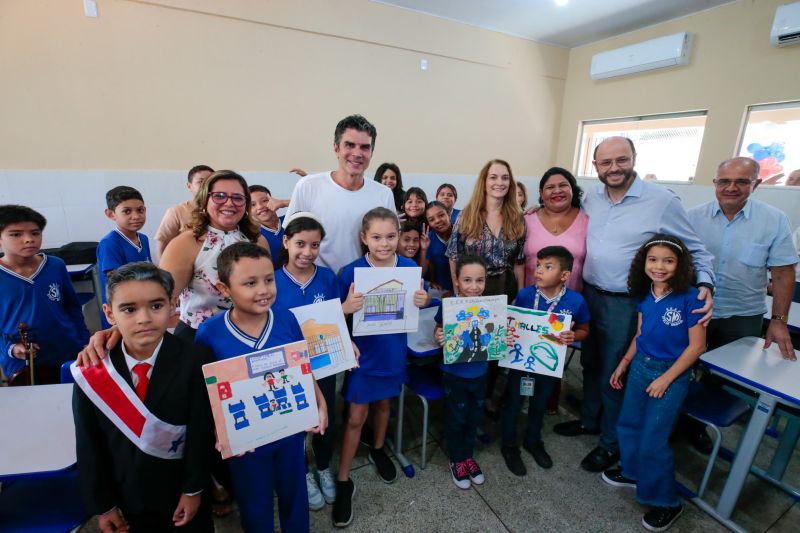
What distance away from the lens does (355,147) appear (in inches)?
83.0

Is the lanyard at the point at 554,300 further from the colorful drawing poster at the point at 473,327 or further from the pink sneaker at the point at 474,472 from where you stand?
the pink sneaker at the point at 474,472

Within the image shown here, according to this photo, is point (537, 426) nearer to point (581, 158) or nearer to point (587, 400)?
point (587, 400)

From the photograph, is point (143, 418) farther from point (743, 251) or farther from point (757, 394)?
point (743, 251)

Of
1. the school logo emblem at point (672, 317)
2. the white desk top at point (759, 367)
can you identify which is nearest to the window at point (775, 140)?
the white desk top at point (759, 367)

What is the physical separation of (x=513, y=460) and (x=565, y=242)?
4.94 ft

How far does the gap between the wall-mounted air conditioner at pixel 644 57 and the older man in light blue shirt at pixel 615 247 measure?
447cm

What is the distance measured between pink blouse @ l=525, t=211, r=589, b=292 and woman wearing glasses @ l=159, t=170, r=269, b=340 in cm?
188

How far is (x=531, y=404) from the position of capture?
2457 mm

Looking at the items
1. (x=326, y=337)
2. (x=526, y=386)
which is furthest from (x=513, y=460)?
(x=326, y=337)

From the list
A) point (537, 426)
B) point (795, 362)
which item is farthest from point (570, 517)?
point (795, 362)

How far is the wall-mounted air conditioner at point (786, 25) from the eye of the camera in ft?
13.6

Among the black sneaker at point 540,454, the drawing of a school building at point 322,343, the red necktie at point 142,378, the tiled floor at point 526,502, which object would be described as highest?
the red necktie at point 142,378

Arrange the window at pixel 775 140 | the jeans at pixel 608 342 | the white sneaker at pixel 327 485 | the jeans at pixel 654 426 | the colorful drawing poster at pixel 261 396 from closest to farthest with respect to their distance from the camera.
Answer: the colorful drawing poster at pixel 261 396 < the jeans at pixel 654 426 < the white sneaker at pixel 327 485 < the jeans at pixel 608 342 < the window at pixel 775 140

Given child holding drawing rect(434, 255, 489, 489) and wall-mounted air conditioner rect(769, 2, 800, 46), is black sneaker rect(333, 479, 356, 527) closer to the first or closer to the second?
child holding drawing rect(434, 255, 489, 489)
